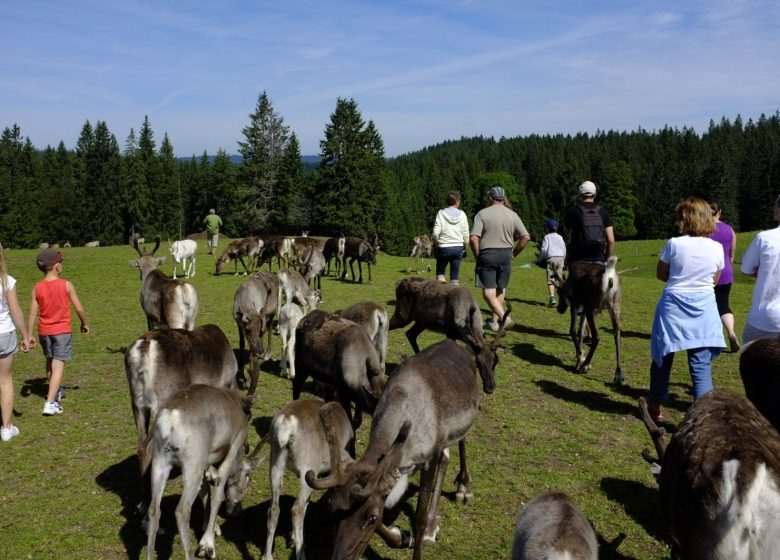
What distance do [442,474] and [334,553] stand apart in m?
1.86

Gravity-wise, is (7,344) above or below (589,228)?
below

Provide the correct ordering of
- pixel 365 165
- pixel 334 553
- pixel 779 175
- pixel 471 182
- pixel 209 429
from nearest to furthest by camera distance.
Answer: pixel 334 553 < pixel 209 429 < pixel 365 165 < pixel 779 175 < pixel 471 182

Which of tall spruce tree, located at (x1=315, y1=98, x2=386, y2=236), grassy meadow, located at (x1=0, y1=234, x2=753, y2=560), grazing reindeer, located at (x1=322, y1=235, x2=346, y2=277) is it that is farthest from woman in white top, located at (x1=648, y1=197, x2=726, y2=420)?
tall spruce tree, located at (x1=315, y1=98, x2=386, y2=236)

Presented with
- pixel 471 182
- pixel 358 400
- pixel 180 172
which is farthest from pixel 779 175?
pixel 358 400

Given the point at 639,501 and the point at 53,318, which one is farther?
the point at 53,318

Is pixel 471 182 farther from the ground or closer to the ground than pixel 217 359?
farther from the ground

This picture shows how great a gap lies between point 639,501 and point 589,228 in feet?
18.6

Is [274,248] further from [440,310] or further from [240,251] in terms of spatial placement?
[440,310]

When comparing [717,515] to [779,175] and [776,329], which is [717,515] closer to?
Result: [776,329]

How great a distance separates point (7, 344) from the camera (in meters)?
7.16

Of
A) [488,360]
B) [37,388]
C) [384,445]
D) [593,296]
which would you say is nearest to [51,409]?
[37,388]

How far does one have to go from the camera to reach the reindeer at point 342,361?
6.52 meters

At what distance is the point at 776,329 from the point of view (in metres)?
5.55

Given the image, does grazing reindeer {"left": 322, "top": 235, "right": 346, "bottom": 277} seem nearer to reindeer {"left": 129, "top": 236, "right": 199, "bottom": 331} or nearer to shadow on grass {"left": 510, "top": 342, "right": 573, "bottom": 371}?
shadow on grass {"left": 510, "top": 342, "right": 573, "bottom": 371}
